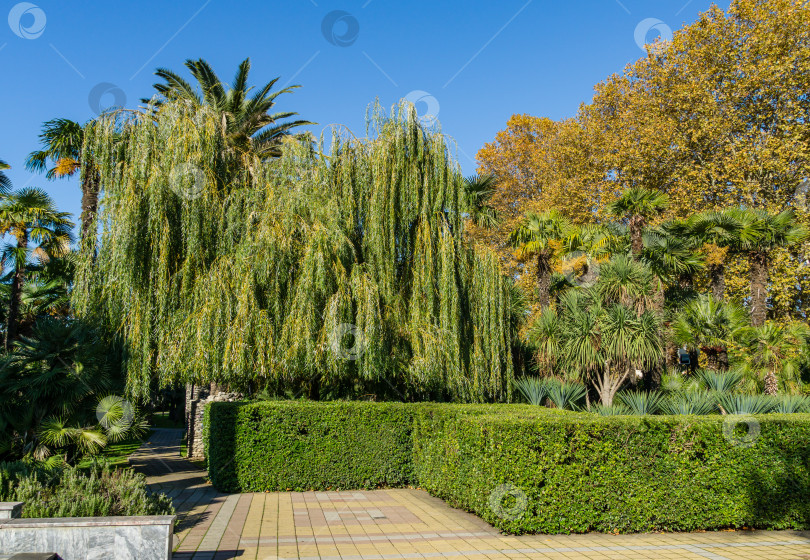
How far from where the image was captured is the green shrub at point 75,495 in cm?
599

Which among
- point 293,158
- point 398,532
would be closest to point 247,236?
point 293,158

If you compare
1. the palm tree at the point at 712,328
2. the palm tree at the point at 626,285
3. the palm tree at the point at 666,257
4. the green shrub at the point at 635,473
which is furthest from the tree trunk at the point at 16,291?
the palm tree at the point at 712,328

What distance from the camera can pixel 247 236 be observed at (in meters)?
11.3

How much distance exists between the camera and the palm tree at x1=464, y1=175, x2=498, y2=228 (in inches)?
588

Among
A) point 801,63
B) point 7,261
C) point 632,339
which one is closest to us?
point 632,339

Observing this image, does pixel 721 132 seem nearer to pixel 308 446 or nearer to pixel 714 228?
pixel 714 228

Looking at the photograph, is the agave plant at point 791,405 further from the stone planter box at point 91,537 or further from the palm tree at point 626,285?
the stone planter box at point 91,537

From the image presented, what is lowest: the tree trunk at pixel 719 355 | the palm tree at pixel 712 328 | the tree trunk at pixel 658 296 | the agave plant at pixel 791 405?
the agave plant at pixel 791 405

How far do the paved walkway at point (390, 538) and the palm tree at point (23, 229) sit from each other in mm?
13313

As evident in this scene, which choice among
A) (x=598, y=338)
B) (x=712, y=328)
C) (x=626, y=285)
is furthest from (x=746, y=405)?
(x=712, y=328)

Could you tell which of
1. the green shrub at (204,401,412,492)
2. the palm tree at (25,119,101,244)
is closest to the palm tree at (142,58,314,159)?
the palm tree at (25,119,101,244)

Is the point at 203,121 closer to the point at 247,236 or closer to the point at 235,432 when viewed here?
the point at 247,236

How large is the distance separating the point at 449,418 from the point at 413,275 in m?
3.79

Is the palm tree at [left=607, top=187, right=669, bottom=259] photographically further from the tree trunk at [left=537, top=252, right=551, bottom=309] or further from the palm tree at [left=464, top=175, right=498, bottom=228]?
the palm tree at [left=464, top=175, right=498, bottom=228]
